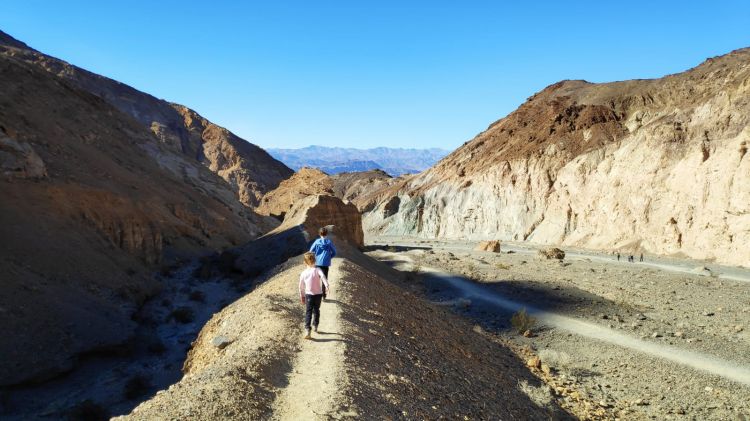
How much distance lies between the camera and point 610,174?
40.5 metres

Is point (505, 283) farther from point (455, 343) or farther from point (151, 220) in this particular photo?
point (151, 220)

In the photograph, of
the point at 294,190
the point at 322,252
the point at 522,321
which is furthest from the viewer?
the point at 294,190

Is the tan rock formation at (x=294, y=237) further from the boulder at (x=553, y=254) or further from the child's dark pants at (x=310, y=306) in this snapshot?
the child's dark pants at (x=310, y=306)

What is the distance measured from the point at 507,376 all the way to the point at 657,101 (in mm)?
42029

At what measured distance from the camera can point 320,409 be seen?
5.84 meters

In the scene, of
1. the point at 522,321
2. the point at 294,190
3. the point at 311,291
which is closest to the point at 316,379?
the point at 311,291

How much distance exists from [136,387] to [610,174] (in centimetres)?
3865

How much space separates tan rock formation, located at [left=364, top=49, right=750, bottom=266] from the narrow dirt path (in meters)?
27.3

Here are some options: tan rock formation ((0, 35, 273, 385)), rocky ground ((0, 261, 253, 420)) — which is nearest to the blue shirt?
rocky ground ((0, 261, 253, 420))

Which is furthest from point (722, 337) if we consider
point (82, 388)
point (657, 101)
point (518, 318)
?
point (657, 101)

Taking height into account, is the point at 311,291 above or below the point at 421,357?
above

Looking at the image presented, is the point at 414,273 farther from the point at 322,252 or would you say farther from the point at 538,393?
the point at 322,252

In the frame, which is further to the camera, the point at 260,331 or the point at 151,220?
the point at 151,220

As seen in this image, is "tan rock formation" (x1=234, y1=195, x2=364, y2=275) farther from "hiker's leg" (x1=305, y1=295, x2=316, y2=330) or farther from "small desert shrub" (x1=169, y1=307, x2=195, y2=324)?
"hiker's leg" (x1=305, y1=295, x2=316, y2=330)
